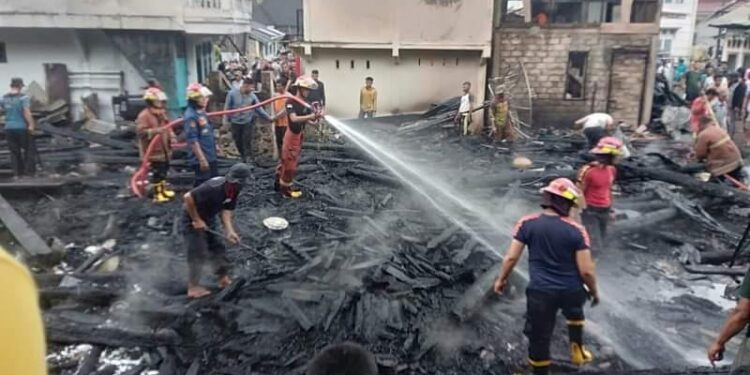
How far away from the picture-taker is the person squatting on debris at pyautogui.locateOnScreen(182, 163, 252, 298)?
21.4 feet

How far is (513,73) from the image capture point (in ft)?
67.5

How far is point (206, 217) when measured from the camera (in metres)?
6.72

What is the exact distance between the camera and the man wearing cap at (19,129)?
1115cm

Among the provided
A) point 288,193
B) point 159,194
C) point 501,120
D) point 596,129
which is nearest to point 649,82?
point 501,120

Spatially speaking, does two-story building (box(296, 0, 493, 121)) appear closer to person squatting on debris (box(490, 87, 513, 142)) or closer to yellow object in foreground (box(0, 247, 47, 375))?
person squatting on debris (box(490, 87, 513, 142))

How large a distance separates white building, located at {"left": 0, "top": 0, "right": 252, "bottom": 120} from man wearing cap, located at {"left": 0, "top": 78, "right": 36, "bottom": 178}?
18.7 ft

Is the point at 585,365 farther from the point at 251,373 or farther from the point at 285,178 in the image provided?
the point at 285,178

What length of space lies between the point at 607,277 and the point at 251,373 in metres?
5.37

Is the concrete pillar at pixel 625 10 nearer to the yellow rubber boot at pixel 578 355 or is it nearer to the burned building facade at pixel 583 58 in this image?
the burned building facade at pixel 583 58

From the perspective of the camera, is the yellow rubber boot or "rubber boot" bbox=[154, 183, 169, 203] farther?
"rubber boot" bbox=[154, 183, 169, 203]

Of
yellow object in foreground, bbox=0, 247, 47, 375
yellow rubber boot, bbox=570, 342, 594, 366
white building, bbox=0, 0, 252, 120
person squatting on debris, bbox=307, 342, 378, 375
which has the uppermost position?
white building, bbox=0, 0, 252, 120

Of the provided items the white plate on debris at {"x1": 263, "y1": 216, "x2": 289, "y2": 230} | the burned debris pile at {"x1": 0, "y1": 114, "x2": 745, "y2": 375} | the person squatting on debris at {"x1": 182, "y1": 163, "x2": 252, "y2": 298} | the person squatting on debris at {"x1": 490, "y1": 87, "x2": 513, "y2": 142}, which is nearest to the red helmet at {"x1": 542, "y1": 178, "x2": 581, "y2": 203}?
the burned debris pile at {"x1": 0, "y1": 114, "x2": 745, "y2": 375}

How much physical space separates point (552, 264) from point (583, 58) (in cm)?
1759

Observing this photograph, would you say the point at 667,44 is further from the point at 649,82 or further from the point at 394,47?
the point at 394,47
